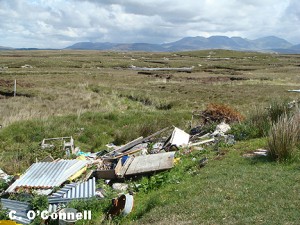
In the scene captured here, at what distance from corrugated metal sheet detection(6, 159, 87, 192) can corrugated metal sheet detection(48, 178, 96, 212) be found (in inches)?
21.3

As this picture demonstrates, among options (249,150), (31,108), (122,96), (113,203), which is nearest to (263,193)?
(113,203)

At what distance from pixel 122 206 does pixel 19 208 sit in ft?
8.67

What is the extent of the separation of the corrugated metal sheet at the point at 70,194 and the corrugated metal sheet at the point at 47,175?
0.54m

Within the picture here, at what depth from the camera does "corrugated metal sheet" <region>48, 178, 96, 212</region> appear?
905 centimetres

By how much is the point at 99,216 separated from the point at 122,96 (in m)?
24.6

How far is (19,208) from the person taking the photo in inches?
351

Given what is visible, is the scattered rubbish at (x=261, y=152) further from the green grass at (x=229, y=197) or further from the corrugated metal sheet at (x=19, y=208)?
the corrugated metal sheet at (x=19, y=208)

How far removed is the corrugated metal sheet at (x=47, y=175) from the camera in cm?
1016

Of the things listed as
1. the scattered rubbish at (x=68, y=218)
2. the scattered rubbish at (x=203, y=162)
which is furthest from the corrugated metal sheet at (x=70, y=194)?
the scattered rubbish at (x=203, y=162)

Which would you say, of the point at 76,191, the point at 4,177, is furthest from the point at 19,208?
the point at 4,177

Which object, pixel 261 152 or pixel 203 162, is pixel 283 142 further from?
pixel 203 162

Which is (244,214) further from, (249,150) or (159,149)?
(159,149)

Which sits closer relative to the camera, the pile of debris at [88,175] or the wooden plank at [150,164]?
the pile of debris at [88,175]

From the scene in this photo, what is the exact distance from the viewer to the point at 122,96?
32719 mm
